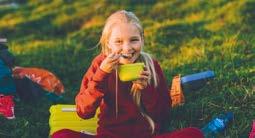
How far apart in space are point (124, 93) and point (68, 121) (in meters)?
0.92

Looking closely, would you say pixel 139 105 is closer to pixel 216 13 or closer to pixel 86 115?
pixel 86 115

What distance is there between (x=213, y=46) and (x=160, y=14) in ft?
8.96

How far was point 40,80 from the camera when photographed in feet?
26.7

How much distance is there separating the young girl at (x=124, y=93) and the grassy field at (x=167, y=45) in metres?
0.56

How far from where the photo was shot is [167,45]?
9.44m

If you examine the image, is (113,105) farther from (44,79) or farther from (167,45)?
(167,45)

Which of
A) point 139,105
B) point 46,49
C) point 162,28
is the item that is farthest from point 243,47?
point 46,49

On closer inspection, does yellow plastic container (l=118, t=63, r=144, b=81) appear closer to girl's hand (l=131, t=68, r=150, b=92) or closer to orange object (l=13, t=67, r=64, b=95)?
girl's hand (l=131, t=68, r=150, b=92)

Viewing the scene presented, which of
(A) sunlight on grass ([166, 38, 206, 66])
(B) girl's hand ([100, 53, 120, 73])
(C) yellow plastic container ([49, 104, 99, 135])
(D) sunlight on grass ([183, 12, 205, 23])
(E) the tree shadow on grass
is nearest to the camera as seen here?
(B) girl's hand ([100, 53, 120, 73])

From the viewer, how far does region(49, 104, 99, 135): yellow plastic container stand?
21.4ft

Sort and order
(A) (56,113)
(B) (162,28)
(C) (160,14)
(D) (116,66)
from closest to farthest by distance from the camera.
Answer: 1. (D) (116,66)
2. (A) (56,113)
3. (B) (162,28)
4. (C) (160,14)

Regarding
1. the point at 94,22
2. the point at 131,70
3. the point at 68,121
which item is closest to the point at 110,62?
the point at 131,70

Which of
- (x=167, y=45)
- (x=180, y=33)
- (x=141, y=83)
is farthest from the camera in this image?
(x=180, y=33)

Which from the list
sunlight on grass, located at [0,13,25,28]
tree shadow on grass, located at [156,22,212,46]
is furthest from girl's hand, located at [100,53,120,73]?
sunlight on grass, located at [0,13,25,28]
